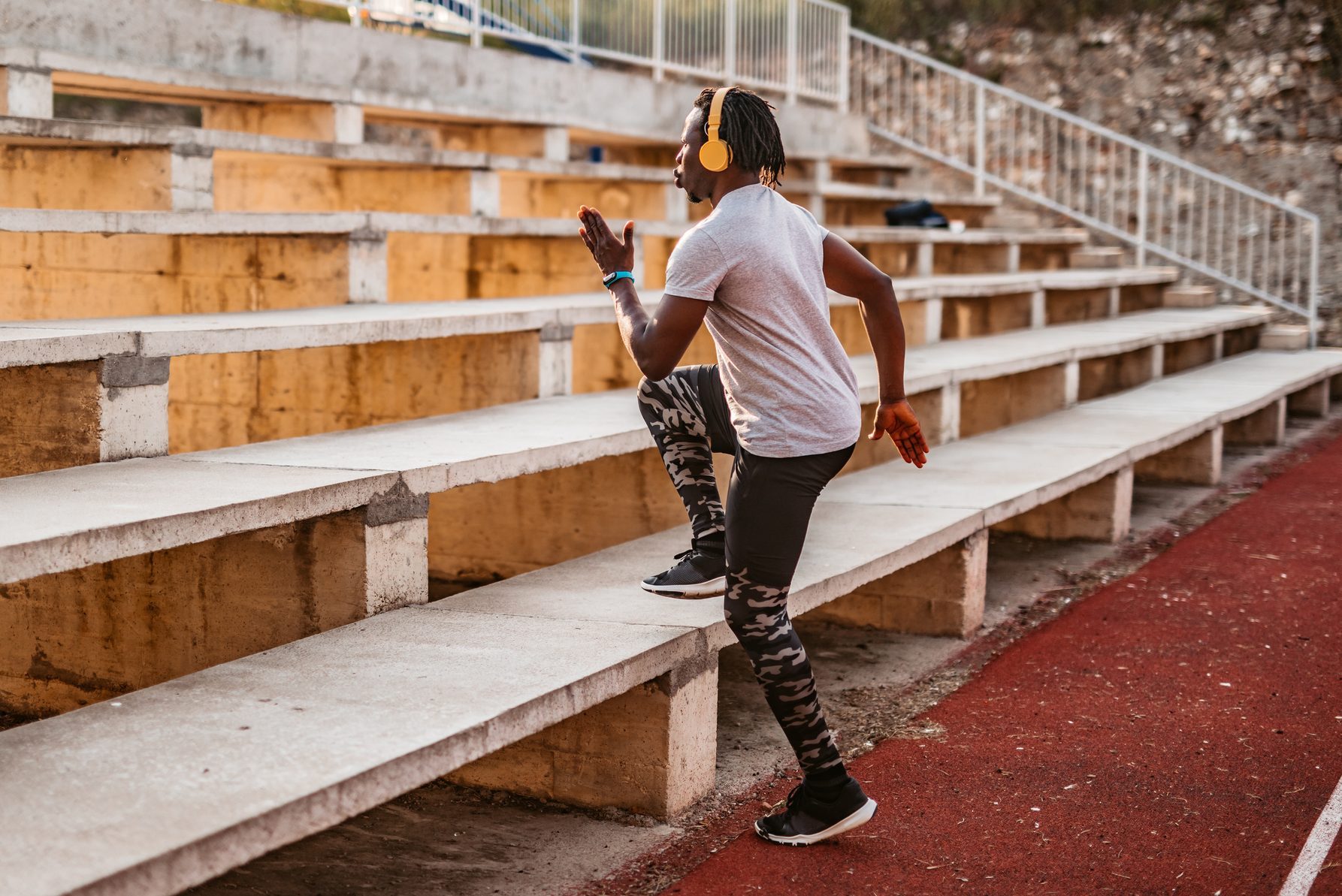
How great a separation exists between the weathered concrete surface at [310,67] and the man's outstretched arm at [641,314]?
3.68m

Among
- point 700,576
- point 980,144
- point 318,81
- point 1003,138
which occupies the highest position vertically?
point 1003,138

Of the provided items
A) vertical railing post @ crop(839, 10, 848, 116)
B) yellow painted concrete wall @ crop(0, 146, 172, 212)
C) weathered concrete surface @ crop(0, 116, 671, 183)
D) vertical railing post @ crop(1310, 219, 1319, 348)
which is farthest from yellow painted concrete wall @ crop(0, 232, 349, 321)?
vertical railing post @ crop(1310, 219, 1319, 348)

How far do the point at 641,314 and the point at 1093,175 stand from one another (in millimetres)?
11833

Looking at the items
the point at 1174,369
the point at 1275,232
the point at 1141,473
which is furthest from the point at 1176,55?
the point at 1141,473

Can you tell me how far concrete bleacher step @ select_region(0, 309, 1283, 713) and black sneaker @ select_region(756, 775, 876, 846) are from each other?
1.18m

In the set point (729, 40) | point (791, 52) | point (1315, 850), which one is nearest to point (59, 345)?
point (1315, 850)

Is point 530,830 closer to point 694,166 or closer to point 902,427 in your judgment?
point 902,427

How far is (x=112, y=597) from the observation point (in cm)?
420

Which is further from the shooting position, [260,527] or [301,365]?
[301,365]

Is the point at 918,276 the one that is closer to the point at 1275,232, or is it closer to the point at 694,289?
the point at 1275,232

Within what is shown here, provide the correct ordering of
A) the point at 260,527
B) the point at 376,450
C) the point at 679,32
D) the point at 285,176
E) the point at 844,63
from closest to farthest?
the point at 260,527, the point at 376,450, the point at 285,176, the point at 679,32, the point at 844,63

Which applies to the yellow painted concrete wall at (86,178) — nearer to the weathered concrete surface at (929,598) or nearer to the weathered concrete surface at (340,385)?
the weathered concrete surface at (340,385)

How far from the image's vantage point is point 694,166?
3223 millimetres

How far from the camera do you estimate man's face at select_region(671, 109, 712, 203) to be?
10.5 ft
